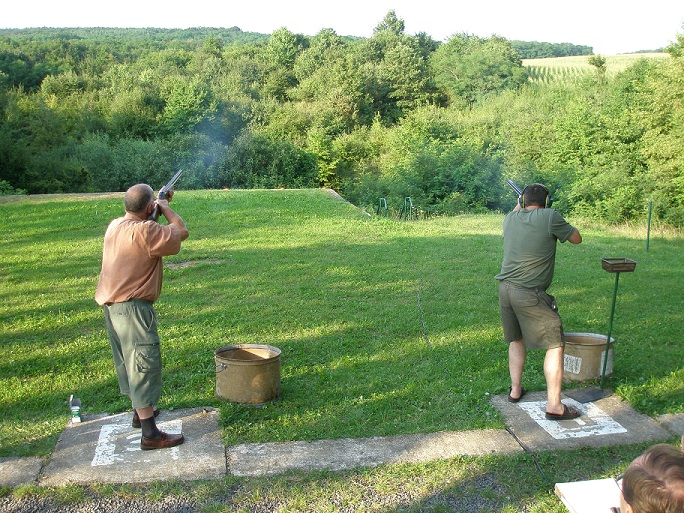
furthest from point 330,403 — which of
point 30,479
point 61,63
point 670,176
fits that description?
point 61,63

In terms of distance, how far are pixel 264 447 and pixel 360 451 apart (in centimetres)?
67

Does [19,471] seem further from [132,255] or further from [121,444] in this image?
[132,255]

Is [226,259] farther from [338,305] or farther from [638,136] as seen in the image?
[638,136]

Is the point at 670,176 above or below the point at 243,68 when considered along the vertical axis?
below

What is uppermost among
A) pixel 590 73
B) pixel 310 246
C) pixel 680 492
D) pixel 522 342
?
pixel 590 73

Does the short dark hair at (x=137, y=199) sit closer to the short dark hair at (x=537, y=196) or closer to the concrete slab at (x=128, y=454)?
the concrete slab at (x=128, y=454)

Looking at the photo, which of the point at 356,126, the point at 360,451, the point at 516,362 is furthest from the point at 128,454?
the point at 356,126

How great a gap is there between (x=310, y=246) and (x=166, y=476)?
8400mm

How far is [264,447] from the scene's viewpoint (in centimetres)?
466

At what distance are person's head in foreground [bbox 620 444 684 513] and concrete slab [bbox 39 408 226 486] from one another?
2.82 m

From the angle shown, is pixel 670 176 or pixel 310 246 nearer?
pixel 310 246

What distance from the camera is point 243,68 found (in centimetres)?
4991

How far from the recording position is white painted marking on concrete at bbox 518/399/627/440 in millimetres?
4879

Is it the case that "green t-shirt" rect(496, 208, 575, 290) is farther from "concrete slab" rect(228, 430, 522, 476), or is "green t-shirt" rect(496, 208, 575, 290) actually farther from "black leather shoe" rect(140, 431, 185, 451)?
"black leather shoe" rect(140, 431, 185, 451)
